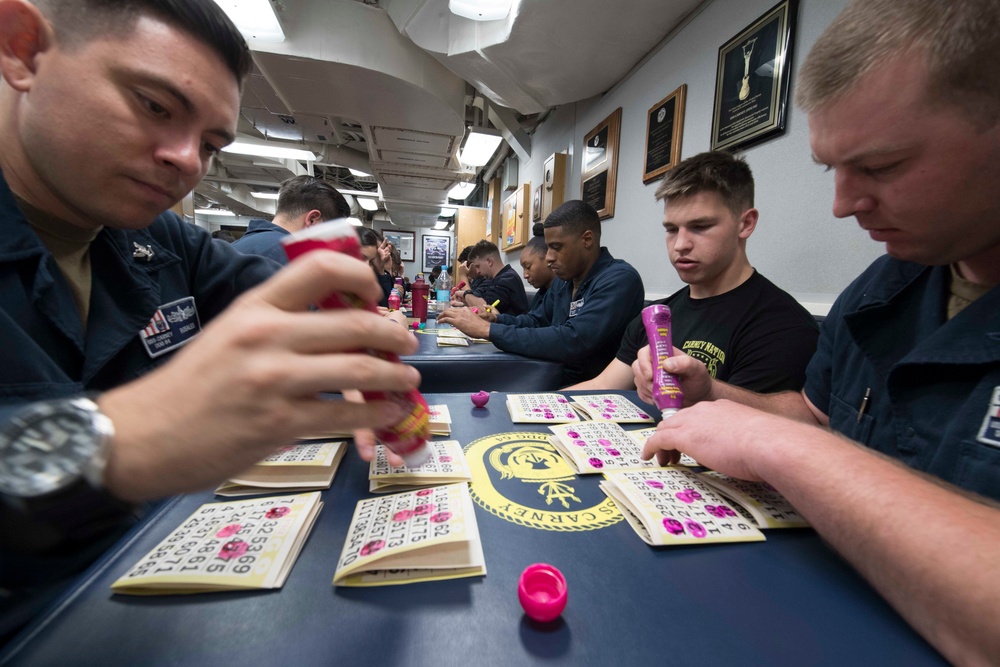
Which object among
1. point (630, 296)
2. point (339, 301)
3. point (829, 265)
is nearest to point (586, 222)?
point (630, 296)

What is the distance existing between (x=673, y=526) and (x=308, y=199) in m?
2.20

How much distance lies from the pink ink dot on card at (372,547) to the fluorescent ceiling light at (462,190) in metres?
6.95

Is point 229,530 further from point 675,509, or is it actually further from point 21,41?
point 21,41

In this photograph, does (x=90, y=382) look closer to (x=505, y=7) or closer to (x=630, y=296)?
(x=630, y=296)

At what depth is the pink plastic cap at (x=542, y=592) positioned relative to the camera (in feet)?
1.06

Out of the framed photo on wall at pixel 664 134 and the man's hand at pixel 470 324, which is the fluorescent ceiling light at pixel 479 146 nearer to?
the framed photo on wall at pixel 664 134

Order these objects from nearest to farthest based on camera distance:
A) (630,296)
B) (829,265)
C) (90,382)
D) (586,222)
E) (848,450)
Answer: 1. (848,450)
2. (90,382)
3. (829,265)
4. (630,296)
5. (586,222)

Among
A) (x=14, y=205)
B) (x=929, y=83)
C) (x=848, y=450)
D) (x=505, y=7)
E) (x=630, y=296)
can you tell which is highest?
(x=505, y=7)

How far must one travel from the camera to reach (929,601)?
32 cm

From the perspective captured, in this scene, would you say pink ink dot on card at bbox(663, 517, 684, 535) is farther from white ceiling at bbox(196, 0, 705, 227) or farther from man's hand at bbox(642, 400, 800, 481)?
white ceiling at bbox(196, 0, 705, 227)

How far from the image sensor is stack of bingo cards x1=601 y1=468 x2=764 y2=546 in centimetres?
43

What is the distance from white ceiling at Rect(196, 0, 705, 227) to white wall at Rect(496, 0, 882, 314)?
16cm

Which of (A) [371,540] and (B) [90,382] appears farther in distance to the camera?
(B) [90,382]

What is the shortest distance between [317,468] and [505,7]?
89.2 inches
